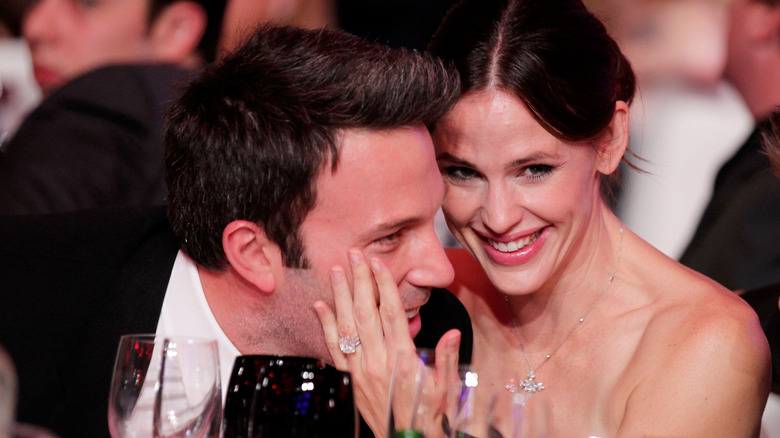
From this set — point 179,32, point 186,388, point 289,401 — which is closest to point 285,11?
point 179,32

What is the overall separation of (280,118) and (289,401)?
82cm

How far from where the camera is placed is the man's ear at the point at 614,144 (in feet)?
7.32

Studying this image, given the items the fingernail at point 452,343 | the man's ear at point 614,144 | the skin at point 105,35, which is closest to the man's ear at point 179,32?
the skin at point 105,35

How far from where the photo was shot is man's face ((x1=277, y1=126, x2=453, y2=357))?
6.29 ft

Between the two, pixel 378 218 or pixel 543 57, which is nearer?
pixel 378 218

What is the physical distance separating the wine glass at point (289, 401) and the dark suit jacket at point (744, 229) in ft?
7.28

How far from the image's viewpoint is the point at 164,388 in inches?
52.6

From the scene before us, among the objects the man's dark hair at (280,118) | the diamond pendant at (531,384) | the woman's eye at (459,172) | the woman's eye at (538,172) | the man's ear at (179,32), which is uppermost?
the man's ear at (179,32)

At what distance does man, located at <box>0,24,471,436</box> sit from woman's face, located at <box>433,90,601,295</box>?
Answer: 0.37ft

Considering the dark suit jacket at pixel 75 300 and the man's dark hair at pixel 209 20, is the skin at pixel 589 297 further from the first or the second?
the man's dark hair at pixel 209 20

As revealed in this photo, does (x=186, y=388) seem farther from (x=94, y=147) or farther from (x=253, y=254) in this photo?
(x=94, y=147)

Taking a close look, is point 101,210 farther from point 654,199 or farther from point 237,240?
point 654,199

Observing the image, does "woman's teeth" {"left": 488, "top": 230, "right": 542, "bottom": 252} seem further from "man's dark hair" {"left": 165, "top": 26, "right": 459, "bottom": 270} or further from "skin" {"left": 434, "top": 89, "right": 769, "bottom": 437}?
"man's dark hair" {"left": 165, "top": 26, "right": 459, "bottom": 270}

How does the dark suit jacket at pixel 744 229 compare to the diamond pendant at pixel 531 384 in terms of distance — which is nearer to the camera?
the diamond pendant at pixel 531 384
